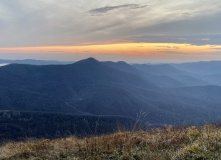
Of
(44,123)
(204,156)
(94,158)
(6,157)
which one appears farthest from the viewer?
(44,123)

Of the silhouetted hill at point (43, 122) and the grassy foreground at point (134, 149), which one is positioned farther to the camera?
the silhouetted hill at point (43, 122)

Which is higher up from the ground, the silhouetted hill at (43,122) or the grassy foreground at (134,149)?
the grassy foreground at (134,149)

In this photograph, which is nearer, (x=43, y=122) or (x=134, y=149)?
(x=134, y=149)

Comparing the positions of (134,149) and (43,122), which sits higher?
(134,149)

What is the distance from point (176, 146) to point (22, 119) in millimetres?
130583

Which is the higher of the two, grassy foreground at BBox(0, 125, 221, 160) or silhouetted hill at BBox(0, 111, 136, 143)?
grassy foreground at BBox(0, 125, 221, 160)

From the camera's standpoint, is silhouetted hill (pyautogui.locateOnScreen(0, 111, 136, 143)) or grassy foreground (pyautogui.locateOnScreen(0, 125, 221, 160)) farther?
silhouetted hill (pyautogui.locateOnScreen(0, 111, 136, 143))

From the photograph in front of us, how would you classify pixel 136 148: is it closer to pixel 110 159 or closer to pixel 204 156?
pixel 110 159

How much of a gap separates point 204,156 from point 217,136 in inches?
63.8

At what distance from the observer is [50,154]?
6.00 meters

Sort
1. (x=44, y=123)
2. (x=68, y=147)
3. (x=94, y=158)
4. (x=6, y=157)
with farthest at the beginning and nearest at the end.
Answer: (x=44, y=123) < (x=68, y=147) < (x=6, y=157) < (x=94, y=158)

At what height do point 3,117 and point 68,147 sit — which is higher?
point 68,147

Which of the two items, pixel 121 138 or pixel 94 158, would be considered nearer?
pixel 94 158

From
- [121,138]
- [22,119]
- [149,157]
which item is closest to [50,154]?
[121,138]
